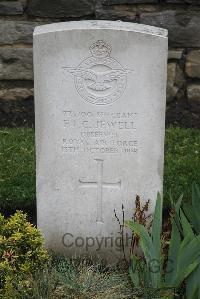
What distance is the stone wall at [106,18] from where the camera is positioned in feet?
20.3

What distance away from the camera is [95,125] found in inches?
Result: 141

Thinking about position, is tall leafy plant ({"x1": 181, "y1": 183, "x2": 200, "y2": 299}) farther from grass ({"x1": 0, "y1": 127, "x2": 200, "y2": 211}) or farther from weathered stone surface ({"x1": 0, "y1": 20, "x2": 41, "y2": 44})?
weathered stone surface ({"x1": 0, "y1": 20, "x2": 41, "y2": 44})

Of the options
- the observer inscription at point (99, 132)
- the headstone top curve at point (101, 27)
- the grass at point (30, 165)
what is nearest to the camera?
the headstone top curve at point (101, 27)

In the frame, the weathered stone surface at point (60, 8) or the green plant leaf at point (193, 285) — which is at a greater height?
the weathered stone surface at point (60, 8)

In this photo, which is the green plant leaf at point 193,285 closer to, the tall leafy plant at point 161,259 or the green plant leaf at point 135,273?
the tall leafy plant at point 161,259

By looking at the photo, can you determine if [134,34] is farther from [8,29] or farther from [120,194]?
[8,29]

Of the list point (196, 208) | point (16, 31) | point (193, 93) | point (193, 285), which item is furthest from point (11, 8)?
point (193, 285)

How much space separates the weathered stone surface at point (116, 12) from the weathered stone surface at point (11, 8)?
0.77m

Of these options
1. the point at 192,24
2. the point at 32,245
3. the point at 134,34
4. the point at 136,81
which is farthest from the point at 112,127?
the point at 192,24

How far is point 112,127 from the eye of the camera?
3.59 meters

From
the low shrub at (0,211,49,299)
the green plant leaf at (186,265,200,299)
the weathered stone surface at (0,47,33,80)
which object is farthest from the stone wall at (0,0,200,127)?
the green plant leaf at (186,265,200,299)

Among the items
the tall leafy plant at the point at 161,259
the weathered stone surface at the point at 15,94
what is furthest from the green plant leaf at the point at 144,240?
the weathered stone surface at the point at 15,94

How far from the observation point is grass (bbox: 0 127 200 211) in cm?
Answer: 461

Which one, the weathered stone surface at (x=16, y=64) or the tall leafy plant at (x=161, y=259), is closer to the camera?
the tall leafy plant at (x=161, y=259)
